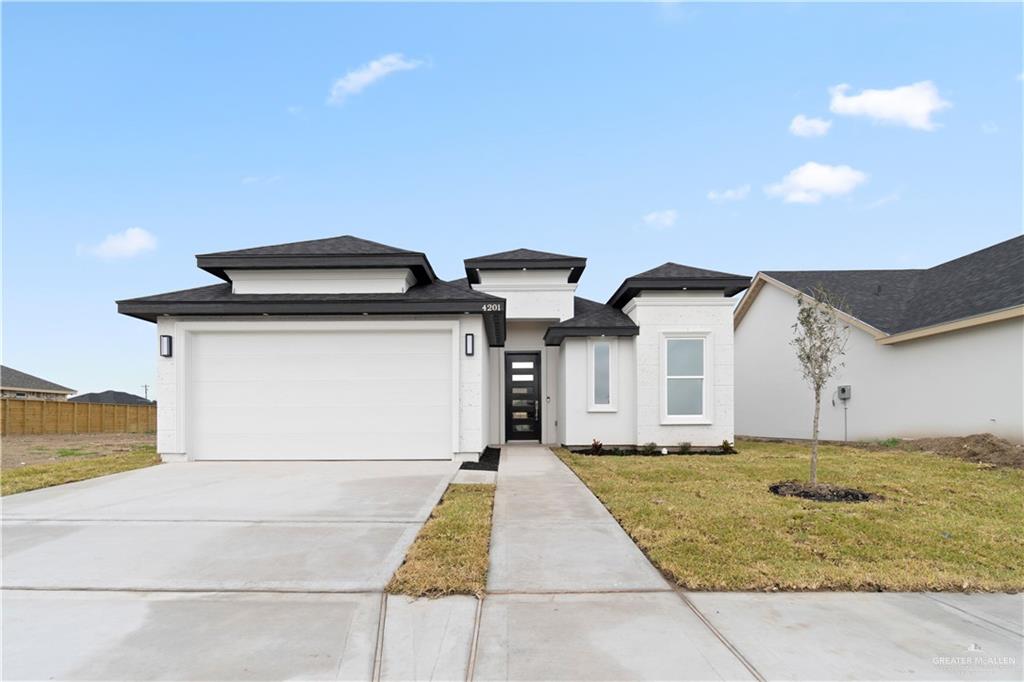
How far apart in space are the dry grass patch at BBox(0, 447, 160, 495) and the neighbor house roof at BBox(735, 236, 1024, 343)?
44.3 feet

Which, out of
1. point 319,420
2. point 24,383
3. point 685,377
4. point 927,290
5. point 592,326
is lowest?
point 24,383

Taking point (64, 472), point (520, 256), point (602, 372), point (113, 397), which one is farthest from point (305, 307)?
point (113, 397)

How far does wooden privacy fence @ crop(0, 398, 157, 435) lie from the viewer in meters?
20.8

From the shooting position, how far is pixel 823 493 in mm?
6691

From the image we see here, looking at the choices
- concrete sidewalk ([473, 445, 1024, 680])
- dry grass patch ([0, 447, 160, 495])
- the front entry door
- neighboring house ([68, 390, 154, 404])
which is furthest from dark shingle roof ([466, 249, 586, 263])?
neighboring house ([68, 390, 154, 404])

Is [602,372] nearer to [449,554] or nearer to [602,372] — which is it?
[602,372]

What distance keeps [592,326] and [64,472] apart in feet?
33.8

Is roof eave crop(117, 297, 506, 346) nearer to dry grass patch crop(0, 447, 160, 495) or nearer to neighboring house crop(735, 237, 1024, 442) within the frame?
dry grass patch crop(0, 447, 160, 495)

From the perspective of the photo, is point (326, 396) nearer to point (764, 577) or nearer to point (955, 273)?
point (764, 577)

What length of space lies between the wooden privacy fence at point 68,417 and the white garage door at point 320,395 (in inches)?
654

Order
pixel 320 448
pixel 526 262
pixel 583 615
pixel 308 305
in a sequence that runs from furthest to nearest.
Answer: pixel 526 262, pixel 320 448, pixel 308 305, pixel 583 615

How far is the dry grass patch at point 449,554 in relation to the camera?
3.57 m

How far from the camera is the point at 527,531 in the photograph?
5102mm

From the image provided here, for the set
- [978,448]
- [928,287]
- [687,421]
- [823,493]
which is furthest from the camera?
[928,287]
